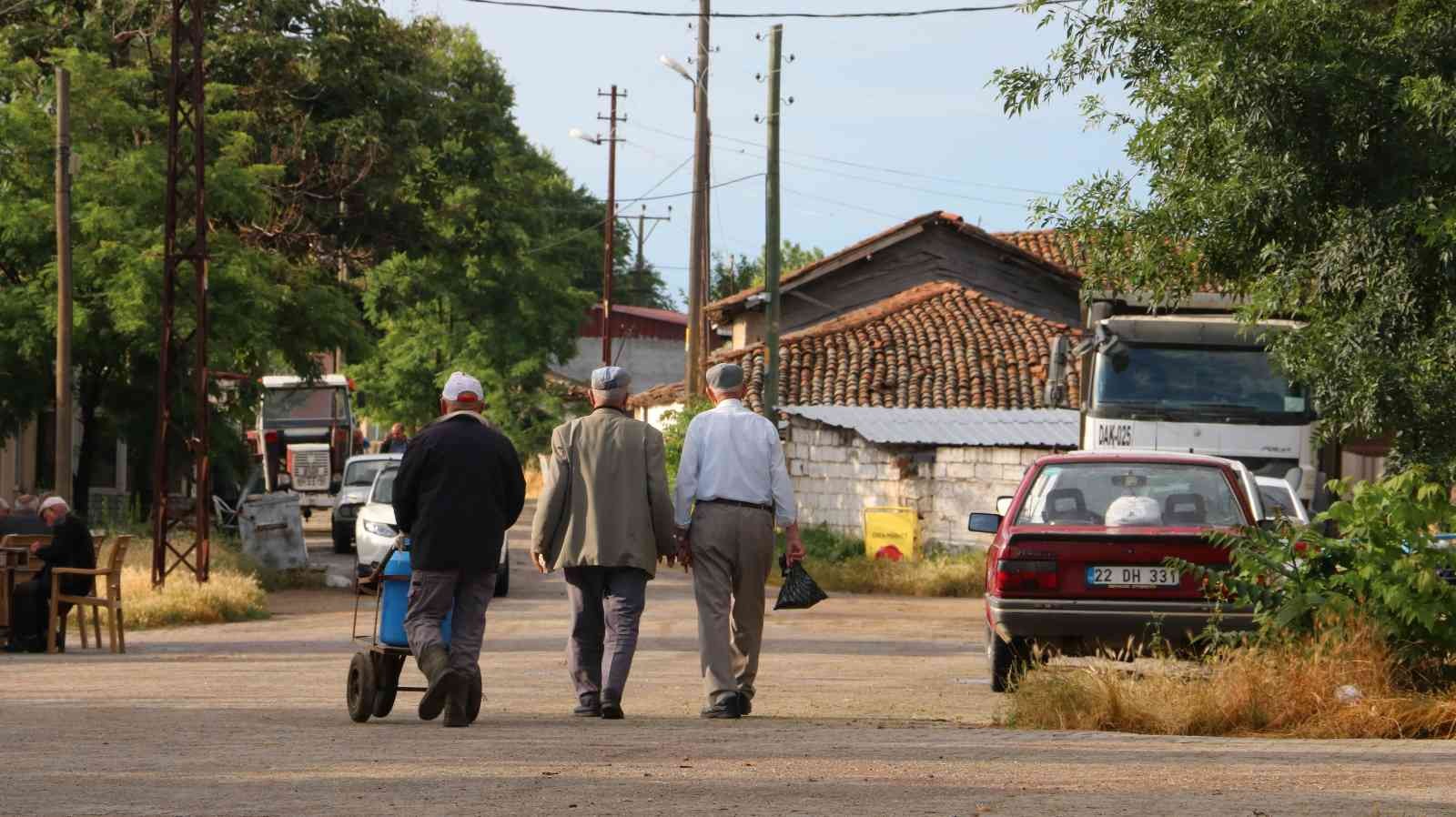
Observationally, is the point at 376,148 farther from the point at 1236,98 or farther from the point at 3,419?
the point at 1236,98

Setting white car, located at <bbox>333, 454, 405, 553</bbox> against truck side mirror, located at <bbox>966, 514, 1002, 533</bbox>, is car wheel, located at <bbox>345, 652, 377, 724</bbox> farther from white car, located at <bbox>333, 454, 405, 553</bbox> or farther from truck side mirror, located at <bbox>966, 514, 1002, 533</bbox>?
white car, located at <bbox>333, 454, 405, 553</bbox>

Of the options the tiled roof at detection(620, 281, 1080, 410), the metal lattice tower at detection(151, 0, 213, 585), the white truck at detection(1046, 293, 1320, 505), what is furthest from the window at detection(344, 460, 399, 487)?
the white truck at detection(1046, 293, 1320, 505)

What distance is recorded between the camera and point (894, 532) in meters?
31.0

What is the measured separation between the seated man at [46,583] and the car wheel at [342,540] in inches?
672

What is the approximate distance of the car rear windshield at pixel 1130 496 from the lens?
13.2 metres

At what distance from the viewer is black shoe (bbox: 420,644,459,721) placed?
10.1 metres

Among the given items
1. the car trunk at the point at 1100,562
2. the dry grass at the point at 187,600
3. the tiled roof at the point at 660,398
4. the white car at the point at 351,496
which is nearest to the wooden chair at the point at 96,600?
the dry grass at the point at 187,600

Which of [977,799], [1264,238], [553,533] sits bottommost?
[977,799]

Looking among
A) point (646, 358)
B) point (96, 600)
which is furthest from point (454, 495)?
point (646, 358)

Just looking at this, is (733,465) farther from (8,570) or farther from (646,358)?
(646,358)

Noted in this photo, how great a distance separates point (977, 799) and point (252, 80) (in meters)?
34.1

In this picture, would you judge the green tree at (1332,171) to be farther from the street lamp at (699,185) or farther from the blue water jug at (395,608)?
the street lamp at (699,185)

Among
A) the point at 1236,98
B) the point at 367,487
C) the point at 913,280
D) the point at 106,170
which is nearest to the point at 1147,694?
the point at 1236,98

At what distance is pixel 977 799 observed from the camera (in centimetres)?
731
